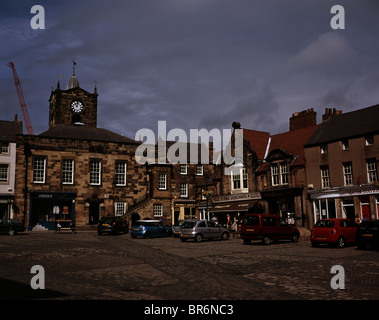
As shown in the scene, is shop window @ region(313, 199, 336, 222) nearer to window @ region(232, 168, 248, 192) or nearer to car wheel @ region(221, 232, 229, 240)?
window @ region(232, 168, 248, 192)

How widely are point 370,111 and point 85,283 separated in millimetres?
27512

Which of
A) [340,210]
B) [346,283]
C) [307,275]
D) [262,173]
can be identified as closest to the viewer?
[346,283]

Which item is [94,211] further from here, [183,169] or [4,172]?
[183,169]

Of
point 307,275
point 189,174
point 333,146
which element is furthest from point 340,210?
point 189,174

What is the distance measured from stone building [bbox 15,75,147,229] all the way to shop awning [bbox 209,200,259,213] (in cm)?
1105

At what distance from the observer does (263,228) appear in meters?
23.2

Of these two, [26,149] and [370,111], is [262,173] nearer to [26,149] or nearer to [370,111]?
[370,111]

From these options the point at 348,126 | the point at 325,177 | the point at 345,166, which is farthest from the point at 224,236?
the point at 348,126

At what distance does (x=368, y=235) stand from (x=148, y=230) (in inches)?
637

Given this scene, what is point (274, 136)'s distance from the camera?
4034 cm

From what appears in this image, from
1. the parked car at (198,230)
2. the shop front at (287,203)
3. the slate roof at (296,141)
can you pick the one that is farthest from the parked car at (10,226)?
the slate roof at (296,141)

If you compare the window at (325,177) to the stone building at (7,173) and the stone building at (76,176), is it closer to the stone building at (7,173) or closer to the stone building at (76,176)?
the stone building at (76,176)

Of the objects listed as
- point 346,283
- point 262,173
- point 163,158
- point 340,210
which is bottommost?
point 346,283

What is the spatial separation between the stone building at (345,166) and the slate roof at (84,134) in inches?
979
